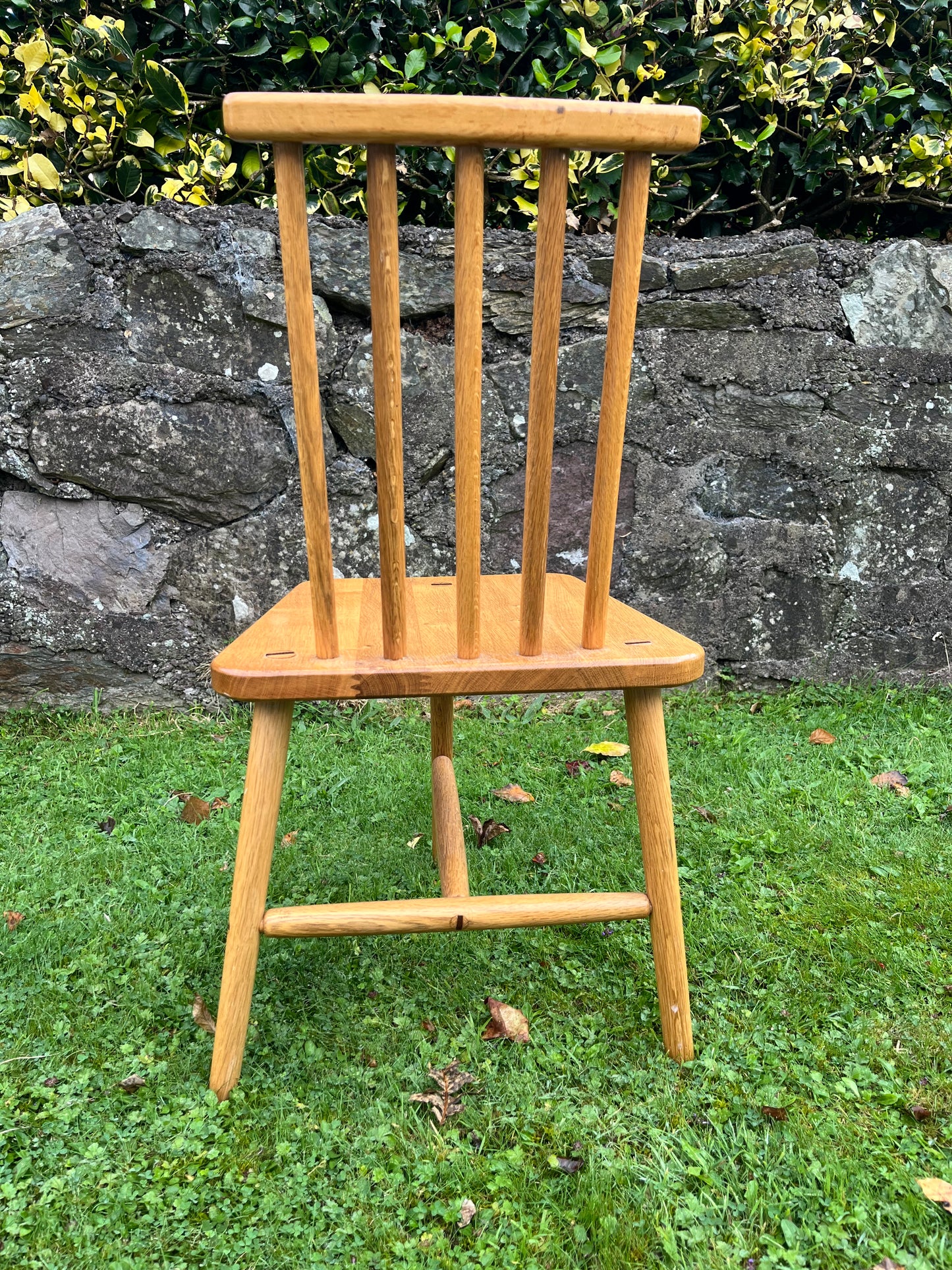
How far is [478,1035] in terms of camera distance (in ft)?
4.40

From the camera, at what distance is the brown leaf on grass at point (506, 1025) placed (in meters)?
1.34

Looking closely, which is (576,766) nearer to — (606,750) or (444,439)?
(606,750)

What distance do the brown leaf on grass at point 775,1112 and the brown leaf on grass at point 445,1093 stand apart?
0.40 metres

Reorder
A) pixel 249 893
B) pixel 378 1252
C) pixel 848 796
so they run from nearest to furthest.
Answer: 1. pixel 378 1252
2. pixel 249 893
3. pixel 848 796

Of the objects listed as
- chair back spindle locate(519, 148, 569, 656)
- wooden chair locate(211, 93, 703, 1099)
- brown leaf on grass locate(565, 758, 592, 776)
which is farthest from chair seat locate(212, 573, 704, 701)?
brown leaf on grass locate(565, 758, 592, 776)

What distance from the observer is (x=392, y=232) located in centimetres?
94

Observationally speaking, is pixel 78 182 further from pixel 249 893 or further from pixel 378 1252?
pixel 378 1252

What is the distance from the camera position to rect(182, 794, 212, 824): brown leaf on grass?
2.01 metres

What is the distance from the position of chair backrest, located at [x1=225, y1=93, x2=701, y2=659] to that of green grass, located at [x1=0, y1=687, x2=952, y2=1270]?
69cm

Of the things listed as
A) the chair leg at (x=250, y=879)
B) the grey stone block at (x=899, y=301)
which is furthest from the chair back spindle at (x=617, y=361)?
the grey stone block at (x=899, y=301)

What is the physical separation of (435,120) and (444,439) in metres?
1.57

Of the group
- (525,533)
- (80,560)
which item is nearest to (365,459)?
(80,560)

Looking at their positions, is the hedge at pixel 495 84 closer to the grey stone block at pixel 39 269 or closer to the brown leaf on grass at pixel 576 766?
the grey stone block at pixel 39 269

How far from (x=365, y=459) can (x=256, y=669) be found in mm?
1514
